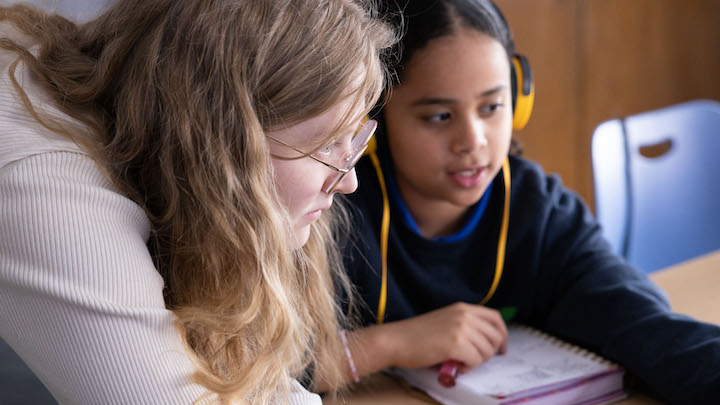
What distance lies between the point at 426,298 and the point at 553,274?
19 centimetres

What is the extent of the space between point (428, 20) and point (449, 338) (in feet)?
1.31

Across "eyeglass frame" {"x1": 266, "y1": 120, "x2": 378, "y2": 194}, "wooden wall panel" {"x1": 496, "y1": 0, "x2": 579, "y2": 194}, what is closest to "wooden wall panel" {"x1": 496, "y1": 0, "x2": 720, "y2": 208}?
"wooden wall panel" {"x1": 496, "y1": 0, "x2": 579, "y2": 194}

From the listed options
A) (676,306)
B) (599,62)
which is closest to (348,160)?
(676,306)

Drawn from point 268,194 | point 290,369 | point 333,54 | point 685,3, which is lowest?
point 290,369

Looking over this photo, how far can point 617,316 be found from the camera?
99 cm

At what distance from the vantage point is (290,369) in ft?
2.96

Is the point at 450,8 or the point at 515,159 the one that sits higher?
the point at 450,8

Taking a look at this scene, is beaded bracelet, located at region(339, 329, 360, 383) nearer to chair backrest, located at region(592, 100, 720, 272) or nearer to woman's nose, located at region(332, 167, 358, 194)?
woman's nose, located at region(332, 167, 358, 194)

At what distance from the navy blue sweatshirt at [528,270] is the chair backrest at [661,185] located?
0.35m

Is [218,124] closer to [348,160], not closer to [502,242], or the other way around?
[348,160]

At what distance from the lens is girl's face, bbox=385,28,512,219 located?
0.96m

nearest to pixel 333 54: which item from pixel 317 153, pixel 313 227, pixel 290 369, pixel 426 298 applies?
pixel 317 153

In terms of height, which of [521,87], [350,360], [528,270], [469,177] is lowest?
[350,360]

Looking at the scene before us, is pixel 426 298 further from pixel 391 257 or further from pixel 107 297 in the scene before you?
pixel 107 297
